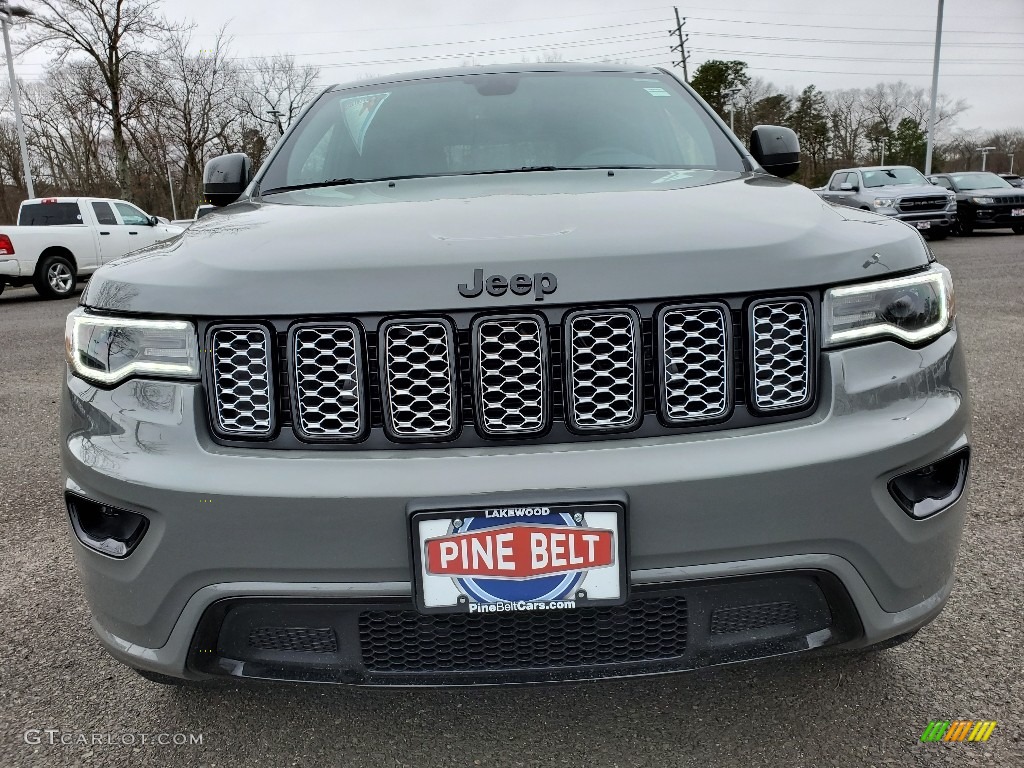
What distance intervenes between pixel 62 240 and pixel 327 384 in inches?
549

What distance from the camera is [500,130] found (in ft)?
8.61

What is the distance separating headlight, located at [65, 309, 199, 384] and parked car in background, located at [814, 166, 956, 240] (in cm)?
1670

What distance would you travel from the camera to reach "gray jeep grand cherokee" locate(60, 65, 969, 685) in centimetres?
139

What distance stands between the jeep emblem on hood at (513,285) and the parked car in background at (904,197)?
16479 millimetres

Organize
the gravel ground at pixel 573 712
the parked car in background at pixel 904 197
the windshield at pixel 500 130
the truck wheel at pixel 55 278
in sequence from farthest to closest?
1. the parked car in background at pixel 904 197
2. the truck wheel at pixel 55 278
3. the windshield at pixel 500 130
4. the gravel ground at pixel 573 712

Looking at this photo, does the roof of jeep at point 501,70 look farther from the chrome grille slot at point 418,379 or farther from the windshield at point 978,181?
the windshield at point 978,181

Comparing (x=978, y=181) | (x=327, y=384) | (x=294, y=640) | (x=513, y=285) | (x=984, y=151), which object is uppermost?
(x=513, y=285)

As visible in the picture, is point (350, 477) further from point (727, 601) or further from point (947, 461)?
point (947, 461)

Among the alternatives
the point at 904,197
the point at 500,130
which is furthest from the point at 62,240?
the point at 904,197

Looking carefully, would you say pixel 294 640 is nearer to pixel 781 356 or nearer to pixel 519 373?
pixel 519 373

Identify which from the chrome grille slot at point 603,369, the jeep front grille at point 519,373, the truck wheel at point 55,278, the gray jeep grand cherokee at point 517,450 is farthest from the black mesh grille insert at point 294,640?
the truck wheel at point 55,278

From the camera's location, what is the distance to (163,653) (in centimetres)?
151

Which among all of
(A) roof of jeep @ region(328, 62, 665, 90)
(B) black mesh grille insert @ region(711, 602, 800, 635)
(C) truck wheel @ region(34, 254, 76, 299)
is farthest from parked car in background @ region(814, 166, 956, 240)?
(B) black mesh grille insert @ region(711, 602, 800, 635)

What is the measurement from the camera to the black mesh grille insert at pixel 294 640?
1.51m
